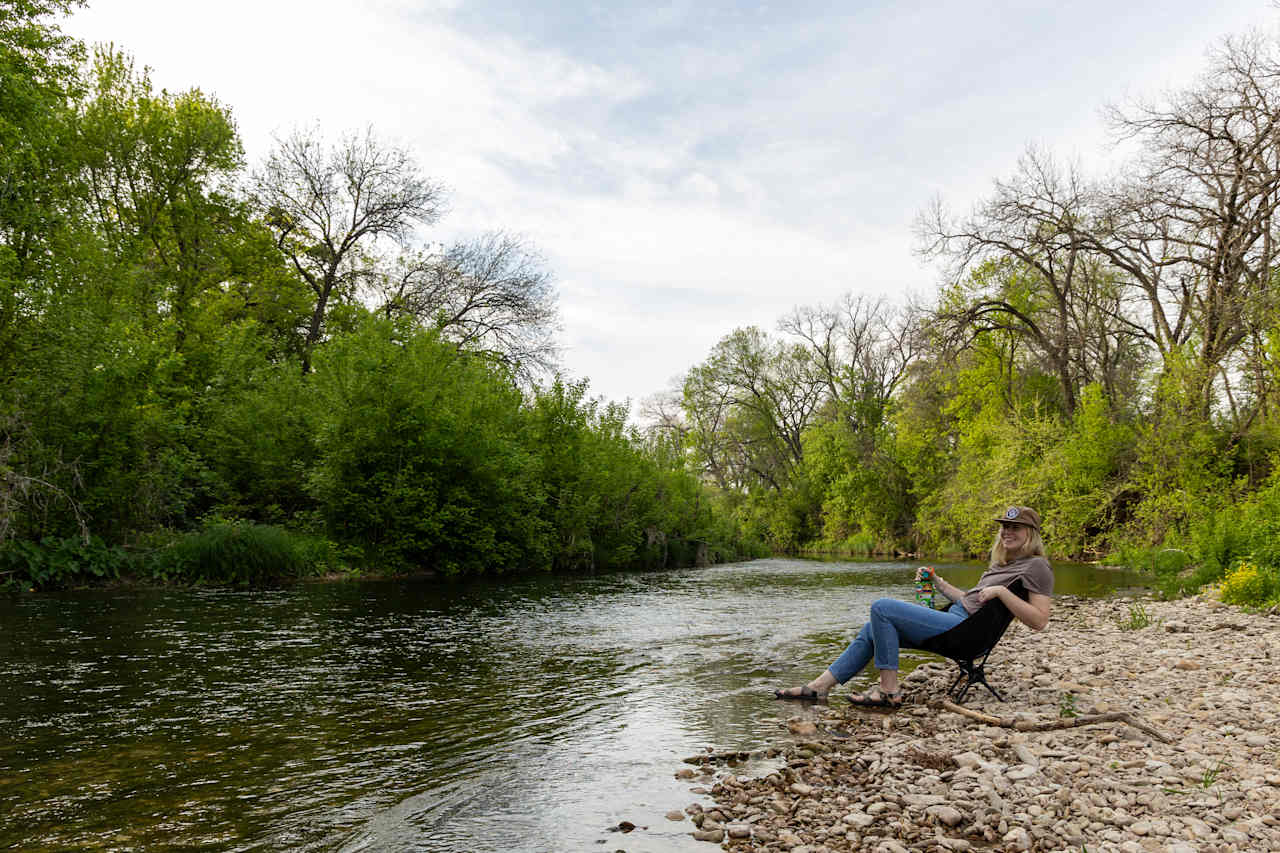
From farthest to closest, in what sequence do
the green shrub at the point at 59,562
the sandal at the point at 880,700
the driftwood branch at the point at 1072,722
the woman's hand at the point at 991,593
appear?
the green shrub at the point at 59,562
the sandal at the point at 880,700
the woman's hand at the point at 991,593
the driftwood branch at the point at 1072,722

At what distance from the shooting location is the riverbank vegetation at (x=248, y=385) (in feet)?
48.1

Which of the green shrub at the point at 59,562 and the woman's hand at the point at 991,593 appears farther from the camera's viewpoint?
the green shrub at the point at 59,562

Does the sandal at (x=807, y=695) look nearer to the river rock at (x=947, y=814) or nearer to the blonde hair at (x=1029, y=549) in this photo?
the blonde hair at (x=1029, y=549)

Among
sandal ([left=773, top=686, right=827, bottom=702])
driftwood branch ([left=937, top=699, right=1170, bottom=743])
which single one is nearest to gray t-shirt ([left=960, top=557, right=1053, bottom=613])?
driftwood branch ([left=937, top=699, right=1170, bottom=743])

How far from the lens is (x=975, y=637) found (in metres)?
6.11

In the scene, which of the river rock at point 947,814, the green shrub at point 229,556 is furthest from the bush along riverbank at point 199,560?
the river rock at point 947,814

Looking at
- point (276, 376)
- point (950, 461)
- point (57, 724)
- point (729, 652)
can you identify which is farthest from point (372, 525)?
point (950, 461)

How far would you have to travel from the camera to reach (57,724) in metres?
5.85

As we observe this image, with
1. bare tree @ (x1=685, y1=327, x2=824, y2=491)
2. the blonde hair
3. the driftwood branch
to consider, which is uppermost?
bare tree @ (x1=685, y1=327, x2=824, y2=491)

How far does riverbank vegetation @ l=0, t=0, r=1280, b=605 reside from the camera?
1495 cm

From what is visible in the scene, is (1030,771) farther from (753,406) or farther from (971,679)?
(753,406)

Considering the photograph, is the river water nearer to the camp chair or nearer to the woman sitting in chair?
the woman sitting in chair

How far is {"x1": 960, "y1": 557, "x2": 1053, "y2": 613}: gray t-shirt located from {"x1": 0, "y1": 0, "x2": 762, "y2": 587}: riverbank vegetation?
14.1 metres

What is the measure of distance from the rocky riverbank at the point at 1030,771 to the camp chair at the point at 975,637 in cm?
24
